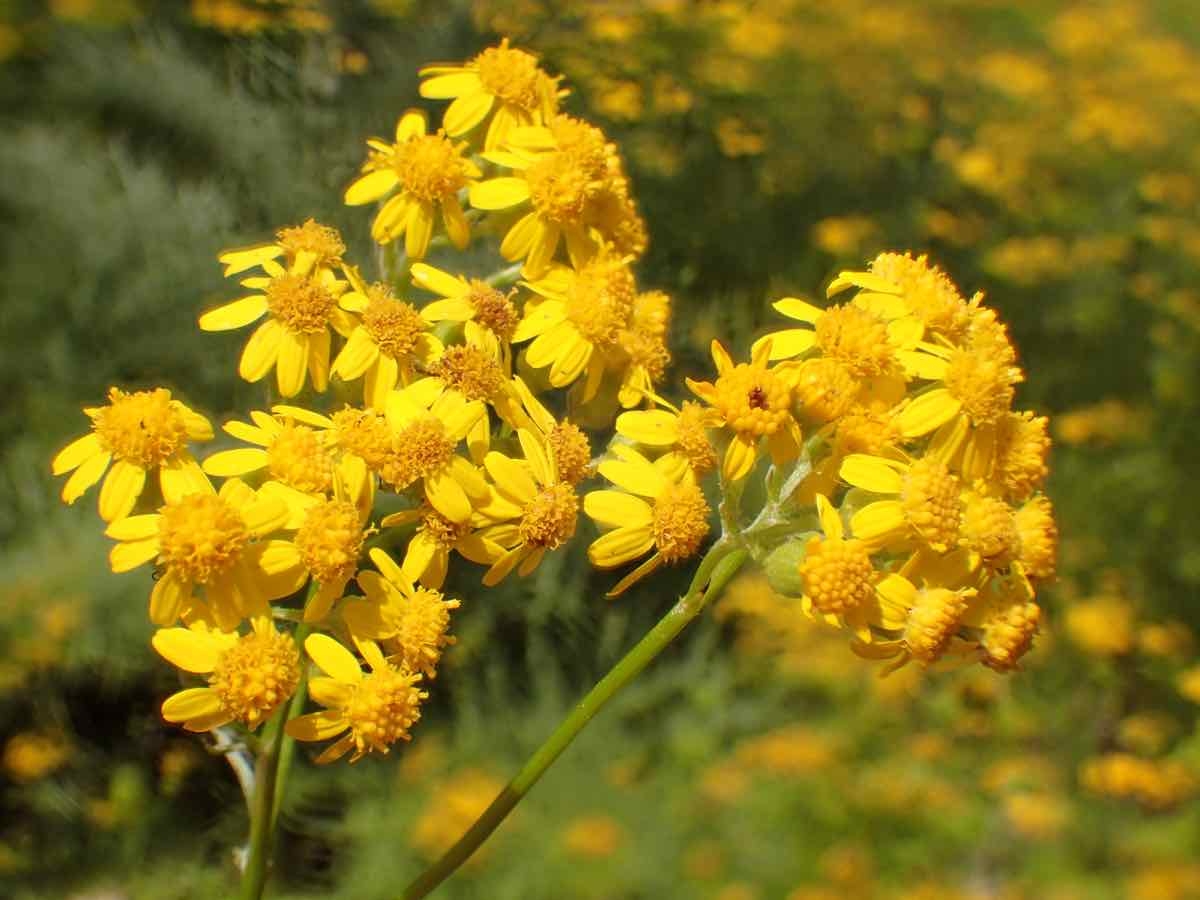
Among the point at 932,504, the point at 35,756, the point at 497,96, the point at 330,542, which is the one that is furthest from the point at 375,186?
the point at 35,756

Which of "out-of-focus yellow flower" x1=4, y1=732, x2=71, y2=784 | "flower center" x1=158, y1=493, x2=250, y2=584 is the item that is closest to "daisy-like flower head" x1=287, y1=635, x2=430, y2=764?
"flower center" x1=158, y1=493, x2=250, y2=584

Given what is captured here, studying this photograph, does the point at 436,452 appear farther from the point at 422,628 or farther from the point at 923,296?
the point at 923,296

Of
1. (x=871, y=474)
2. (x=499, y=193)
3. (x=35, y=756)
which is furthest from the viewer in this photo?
(x=35, y=756)

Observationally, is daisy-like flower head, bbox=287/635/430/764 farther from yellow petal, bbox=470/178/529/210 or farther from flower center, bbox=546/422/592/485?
yellow petal, bbox=470/178/529/210

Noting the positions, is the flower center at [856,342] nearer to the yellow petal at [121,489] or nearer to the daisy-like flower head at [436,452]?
the daisy-like flower head at [436,452]

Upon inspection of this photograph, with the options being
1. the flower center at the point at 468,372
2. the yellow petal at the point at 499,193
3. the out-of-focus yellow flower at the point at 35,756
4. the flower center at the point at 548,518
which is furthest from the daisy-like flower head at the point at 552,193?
the out-of-focus yellow flower at the point at 35,756

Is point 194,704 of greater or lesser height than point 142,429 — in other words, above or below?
below
